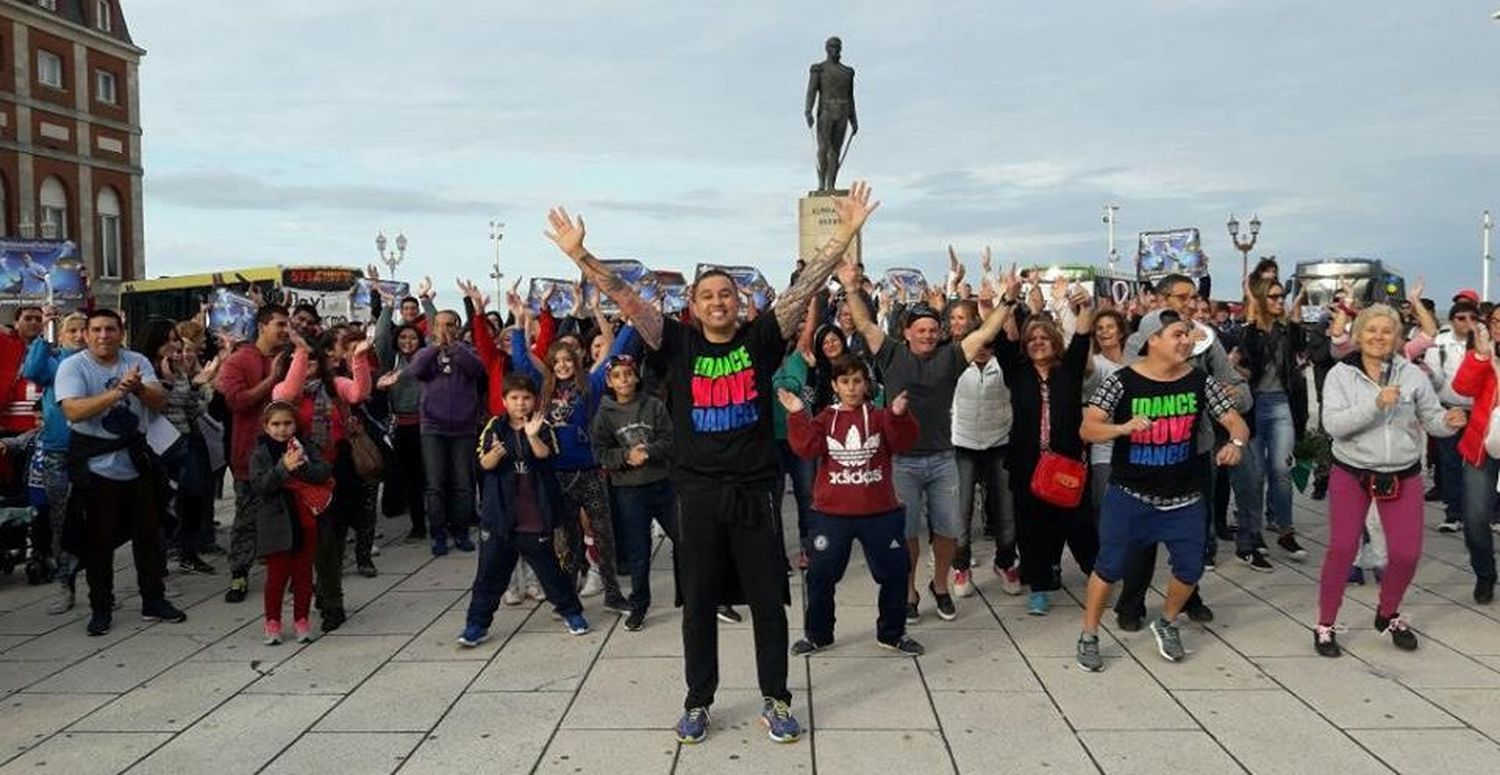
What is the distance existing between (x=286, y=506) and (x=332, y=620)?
758mm

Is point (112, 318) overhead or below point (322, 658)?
overhead

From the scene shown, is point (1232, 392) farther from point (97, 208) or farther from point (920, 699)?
point (97, 208)

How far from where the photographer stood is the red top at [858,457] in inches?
219

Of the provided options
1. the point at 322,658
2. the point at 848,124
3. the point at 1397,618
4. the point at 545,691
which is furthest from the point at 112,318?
the point at 848,124

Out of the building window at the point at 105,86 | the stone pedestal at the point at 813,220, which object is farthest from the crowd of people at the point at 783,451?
the building window at the point at 105,86

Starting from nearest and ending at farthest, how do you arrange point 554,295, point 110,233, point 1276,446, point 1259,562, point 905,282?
point 1259,562, point 1276,446, point 554,295, point 905,282, point 110,233

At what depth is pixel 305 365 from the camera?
6930 mm

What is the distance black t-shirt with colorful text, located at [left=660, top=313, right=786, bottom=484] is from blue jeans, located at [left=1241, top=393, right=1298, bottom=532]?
474 cm

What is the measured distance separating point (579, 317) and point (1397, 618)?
7307 mm

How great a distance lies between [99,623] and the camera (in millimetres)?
6410

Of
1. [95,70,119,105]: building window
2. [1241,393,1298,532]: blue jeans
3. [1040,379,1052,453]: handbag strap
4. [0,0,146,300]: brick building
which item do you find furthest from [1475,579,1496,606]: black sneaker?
[95,70,119,105]: building window

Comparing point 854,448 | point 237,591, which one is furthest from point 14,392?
point 854,448

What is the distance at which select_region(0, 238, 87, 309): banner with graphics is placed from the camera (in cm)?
1136

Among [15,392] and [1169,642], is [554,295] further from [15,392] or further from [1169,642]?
[1169,642]
